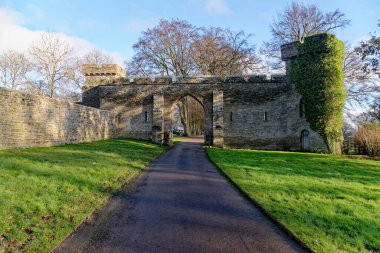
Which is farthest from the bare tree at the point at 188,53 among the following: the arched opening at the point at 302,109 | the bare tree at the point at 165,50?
the arched opening at the point at 302,109

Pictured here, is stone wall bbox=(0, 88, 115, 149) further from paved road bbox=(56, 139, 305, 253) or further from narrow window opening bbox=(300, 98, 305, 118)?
narrow window opening bbox=(300, 98, 305, 118)

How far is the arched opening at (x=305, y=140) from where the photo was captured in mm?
19317

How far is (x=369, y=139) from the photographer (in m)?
17.0

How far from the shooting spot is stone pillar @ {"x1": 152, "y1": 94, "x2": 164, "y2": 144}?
21.0 m

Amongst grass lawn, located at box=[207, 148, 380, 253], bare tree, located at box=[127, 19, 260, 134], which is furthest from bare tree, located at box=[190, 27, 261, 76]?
grass lawn, located at box=[207, 148, 380, 253]

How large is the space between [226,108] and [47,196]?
56.0 ft

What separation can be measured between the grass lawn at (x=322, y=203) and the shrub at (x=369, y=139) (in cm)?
875

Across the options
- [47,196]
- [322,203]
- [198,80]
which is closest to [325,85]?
[198,80]

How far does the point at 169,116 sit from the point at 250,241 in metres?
18.0

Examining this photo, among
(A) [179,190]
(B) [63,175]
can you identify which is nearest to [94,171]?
(B) [63,175]

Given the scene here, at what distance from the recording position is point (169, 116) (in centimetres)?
2152

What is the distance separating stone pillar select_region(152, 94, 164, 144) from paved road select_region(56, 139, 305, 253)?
45.9 feet

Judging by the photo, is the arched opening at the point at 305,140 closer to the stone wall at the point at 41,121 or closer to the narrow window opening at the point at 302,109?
the narrow window opening at the point at 302,109

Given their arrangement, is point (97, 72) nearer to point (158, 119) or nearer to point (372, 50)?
point (158, 119)
